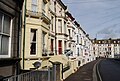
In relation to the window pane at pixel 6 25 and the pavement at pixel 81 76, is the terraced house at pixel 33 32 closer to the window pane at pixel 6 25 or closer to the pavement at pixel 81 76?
the pavement at pixel 81 76

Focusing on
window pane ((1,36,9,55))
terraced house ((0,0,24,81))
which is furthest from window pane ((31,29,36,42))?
window pane ((1,36,9,55))

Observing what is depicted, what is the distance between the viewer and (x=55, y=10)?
2736 centimetres

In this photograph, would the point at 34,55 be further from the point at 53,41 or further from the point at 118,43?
the point at 118,43

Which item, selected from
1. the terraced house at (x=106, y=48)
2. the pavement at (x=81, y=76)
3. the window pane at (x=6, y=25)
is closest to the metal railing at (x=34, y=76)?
the window pane at (x=6, y=25)

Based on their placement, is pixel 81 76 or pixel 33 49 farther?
Answer: pixel 81 76

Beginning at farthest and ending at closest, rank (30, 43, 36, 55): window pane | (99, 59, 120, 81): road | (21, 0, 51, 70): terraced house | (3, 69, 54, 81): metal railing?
1. (99, 59, 120, 81): road
2. (30, 43, 36, 55): window pane
3. (21, 0, 51, 70): terraced house
4. (3, 69, 54, 81): metal railing

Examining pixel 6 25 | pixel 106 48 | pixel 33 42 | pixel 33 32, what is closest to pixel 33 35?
pixel 33 32

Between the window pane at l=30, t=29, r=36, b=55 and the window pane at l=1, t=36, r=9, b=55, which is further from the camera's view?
the window pane at l=30, t=29, r=36, b=55

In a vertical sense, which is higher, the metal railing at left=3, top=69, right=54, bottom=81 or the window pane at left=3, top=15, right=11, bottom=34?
the window pane at left=3, top=15, right=11, bottom=34

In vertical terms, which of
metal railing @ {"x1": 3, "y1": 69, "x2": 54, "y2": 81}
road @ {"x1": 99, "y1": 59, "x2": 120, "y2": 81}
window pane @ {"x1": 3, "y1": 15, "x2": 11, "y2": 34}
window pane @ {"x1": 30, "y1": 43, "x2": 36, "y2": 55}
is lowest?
road @ {"x1": 99, "y1": 59, "x2": 120, "y2": 81}

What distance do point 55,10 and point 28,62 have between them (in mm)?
14579

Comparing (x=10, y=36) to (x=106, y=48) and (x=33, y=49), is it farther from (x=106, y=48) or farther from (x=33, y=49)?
(x=106, y=48)


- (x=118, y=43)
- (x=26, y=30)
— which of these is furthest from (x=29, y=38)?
(x=118, y=43)

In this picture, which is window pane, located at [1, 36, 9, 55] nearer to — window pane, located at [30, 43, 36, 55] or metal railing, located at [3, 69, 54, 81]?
metal railing, located at [3, 69, 54, 81]
